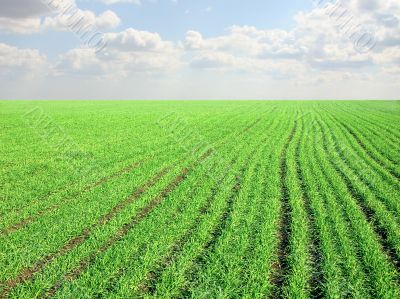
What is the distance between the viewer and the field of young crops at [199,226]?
620 cm

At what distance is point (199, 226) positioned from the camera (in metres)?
8.50

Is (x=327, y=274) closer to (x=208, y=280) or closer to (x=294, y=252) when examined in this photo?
(x=294, y=252)

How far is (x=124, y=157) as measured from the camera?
17125 millimetres

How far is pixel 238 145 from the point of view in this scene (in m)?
20.5

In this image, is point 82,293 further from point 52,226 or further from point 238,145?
point 238,145

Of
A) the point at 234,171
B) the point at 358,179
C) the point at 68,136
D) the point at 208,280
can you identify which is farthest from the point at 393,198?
the point at 68,136

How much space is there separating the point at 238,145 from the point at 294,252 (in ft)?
44.1

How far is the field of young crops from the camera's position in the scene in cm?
620

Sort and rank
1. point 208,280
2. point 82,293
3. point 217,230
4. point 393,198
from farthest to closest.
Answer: point 393,198
point 217,230
point 208,280
point 82,293

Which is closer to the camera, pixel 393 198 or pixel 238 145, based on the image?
pixel 393 198

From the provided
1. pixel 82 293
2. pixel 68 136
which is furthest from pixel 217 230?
pixel 68 136

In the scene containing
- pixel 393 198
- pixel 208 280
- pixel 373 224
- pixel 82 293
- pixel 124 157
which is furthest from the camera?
pixel 124 157

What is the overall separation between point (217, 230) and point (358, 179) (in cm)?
756

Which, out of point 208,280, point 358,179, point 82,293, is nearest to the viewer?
point 82,293
